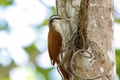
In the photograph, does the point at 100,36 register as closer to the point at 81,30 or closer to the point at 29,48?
the point at 81,30

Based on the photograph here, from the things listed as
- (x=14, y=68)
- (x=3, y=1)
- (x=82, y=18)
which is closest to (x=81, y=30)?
(x=82, y=18)

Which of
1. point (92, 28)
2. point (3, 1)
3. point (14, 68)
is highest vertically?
point (92, 28)

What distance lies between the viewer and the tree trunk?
155 cm

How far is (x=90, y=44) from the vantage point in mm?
1568

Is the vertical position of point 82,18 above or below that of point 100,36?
above

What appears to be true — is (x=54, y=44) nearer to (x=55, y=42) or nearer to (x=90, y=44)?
(x=55, y=42)

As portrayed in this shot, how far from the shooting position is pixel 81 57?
5.16 feet

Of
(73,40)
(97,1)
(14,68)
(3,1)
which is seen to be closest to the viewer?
(73,40)

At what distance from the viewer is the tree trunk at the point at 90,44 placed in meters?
1.55

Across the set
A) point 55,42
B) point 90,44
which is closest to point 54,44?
point 55,42

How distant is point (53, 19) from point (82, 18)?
Answer: 0.19 metres

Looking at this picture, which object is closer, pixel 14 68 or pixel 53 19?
pixel 53 19

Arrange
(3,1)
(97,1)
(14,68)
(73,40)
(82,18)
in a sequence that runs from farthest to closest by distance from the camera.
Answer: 1. (3,1)
2. (14,68)
3. (97,1)
4. (73,40)
5. (82,18)

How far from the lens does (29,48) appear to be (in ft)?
11.3
